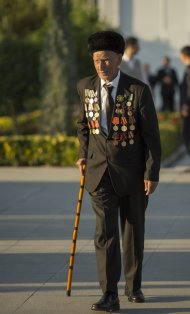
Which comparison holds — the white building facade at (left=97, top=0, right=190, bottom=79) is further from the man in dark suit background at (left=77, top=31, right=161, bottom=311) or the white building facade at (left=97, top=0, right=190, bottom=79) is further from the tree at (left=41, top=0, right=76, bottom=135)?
the man in dark suit background at (left=77, top=31, right=161, bottom=311)

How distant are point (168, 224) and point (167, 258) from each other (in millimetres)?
1699

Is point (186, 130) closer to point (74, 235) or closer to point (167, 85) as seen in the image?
point (74, 235)

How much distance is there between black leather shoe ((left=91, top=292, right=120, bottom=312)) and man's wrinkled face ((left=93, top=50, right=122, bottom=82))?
52.5 inches

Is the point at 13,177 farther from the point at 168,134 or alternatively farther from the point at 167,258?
the point at 167,258

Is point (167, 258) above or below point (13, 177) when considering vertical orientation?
above

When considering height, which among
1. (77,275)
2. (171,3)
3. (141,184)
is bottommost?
(171,3)

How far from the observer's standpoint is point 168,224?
10469 millimetres

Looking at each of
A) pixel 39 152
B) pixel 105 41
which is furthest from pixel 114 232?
pixel 39 152

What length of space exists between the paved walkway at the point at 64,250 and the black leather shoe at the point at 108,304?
5cm

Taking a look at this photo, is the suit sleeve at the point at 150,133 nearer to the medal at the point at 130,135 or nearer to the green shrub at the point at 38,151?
the medal at the point at 130,135

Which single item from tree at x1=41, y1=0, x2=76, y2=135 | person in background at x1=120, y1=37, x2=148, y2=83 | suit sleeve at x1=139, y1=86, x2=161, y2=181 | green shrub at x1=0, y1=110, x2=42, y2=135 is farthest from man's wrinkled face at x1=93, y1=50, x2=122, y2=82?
green shrub at x1=0, y1=110, x2=42, y2=135

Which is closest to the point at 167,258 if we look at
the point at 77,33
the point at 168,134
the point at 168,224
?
the point at 168,224

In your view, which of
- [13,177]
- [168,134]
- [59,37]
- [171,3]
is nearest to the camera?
[13,177]

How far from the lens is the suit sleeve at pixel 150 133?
276 inches
